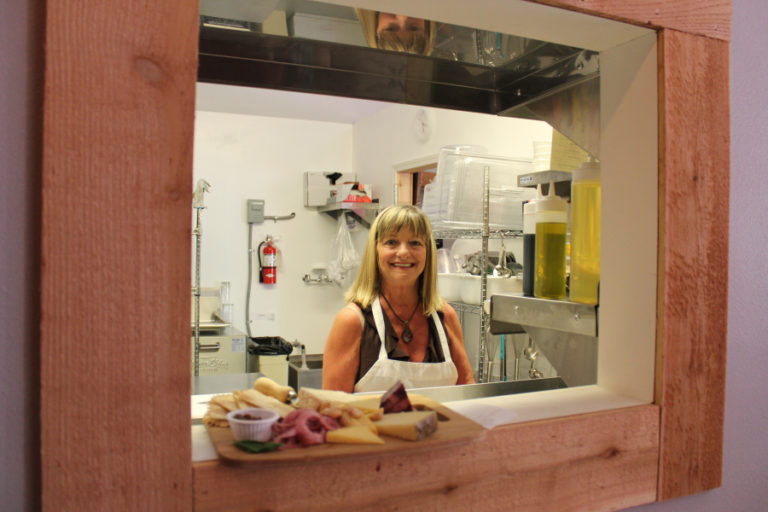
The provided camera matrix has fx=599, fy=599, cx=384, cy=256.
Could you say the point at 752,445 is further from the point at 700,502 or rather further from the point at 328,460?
the point at 328,460

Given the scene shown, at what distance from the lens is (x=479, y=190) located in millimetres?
2973

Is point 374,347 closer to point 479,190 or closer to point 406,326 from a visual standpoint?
point 406,326

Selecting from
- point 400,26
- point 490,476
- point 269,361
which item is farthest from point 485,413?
point 269,361

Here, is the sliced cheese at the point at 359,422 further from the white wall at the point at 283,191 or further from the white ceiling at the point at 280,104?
the white ceiling at the point at 280,104

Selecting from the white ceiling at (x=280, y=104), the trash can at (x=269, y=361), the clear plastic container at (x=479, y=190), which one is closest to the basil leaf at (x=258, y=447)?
the clear plastic container at (x=479, y=190)

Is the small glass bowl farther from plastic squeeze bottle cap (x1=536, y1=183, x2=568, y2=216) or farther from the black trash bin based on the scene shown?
the black trash bin

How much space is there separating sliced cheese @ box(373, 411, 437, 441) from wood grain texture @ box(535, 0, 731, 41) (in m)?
0.55

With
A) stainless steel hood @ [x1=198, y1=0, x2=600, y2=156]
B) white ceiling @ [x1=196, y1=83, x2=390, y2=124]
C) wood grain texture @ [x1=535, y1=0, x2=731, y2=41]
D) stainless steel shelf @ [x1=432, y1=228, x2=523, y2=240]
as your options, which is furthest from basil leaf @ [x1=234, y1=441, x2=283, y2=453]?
white ceiling @ [x1=196, y1=83, x2=390, y2=124]

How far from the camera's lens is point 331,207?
5004mm

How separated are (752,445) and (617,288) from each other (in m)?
0.40

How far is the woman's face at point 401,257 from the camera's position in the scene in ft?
7.09

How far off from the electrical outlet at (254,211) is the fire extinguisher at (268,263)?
0.18 metres

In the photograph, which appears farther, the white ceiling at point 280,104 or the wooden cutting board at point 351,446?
the white ceiling at point 280,104

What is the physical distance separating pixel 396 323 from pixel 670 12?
4.85 feet
